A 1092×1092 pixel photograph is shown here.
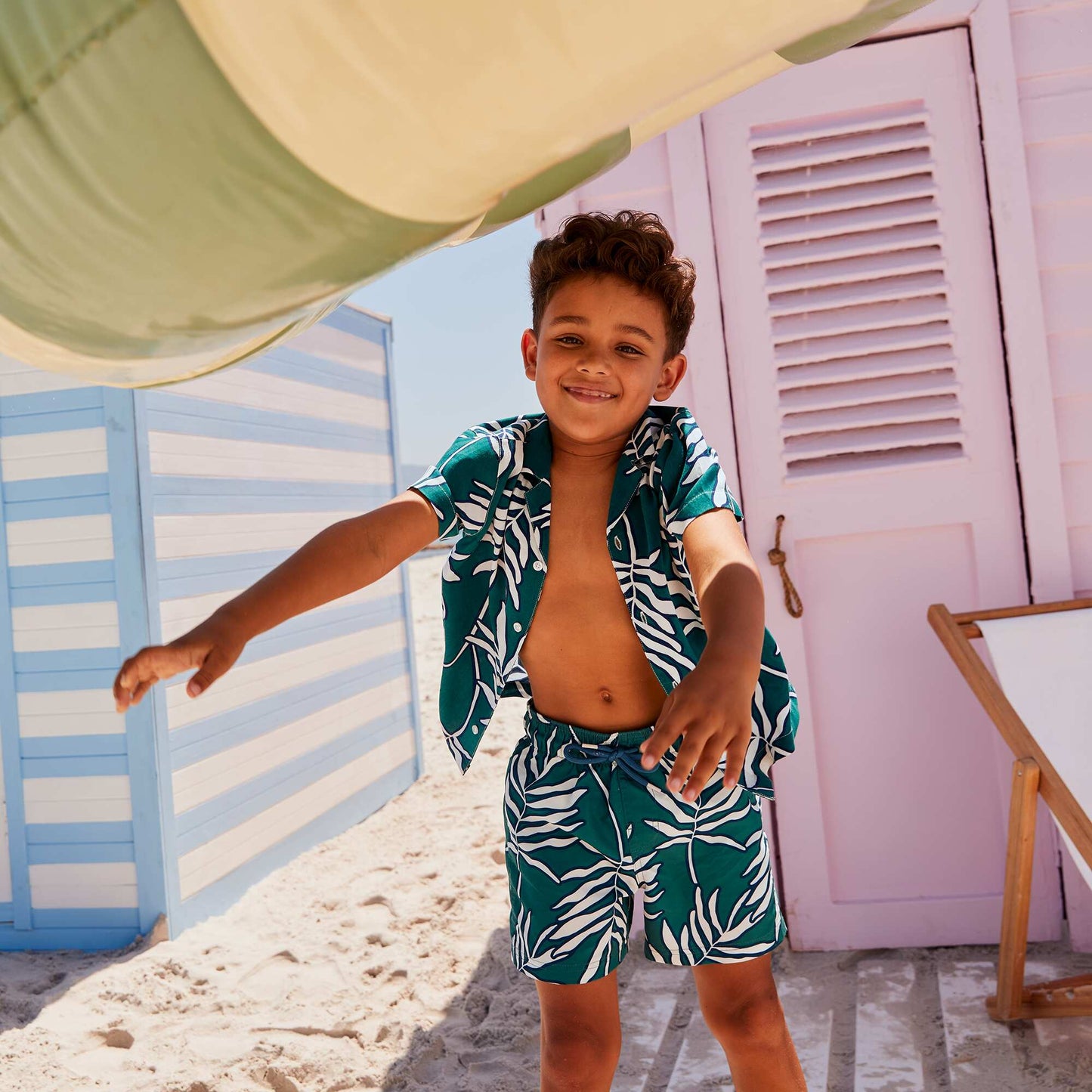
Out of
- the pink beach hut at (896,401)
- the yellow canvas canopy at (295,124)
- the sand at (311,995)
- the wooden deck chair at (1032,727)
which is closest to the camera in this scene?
the yellow canvas canopy at (295,124)

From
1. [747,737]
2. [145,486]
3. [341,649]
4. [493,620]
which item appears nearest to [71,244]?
[747,737]

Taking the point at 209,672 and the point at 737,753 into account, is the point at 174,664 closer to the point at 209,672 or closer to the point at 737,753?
the point at 209,672

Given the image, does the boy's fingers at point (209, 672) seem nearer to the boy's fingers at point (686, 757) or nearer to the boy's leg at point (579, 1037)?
the boy's fingers at point (686, 757)

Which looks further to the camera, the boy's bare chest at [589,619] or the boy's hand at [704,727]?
the boy's bare chest at [589,619]

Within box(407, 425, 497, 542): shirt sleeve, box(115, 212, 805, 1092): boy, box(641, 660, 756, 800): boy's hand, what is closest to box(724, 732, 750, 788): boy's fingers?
box(641, 660, 756, 800): boy's hand

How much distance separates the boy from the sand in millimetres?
910

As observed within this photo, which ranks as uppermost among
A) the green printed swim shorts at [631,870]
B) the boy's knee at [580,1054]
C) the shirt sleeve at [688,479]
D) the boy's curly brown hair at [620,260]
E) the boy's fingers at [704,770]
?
the boy's curly brown hair at [620,260]

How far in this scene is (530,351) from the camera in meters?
2.02

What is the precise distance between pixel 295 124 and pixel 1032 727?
2.37 meters

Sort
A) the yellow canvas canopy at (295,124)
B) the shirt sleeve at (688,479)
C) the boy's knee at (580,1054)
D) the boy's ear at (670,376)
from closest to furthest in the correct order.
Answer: the yellow canvas canopy at (295,124)
the shirt sleeve at (688,479)
the boy's knee at (580,1054)
the boy's ear at (670,376)

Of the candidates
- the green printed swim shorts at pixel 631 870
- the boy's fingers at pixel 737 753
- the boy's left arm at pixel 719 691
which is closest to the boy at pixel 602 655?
the green printed swim shorts at pixel 631 870

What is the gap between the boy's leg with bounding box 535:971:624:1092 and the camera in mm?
1813

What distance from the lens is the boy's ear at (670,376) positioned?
201 centimetres

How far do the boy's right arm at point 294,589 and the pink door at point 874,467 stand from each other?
1.70m
